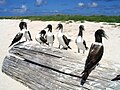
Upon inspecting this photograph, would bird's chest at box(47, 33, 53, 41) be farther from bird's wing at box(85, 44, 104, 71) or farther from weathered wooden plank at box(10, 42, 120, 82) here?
bird's wing at box(85, 44, 104, 71)

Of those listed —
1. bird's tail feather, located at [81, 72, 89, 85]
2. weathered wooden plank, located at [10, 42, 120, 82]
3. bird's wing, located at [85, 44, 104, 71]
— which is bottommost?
bird's tail feather, located at [81, 72, 89, 85]

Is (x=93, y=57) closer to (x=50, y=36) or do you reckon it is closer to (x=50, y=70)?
(x=50, y=70)

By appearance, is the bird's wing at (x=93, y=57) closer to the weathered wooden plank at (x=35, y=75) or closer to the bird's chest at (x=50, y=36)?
the weathered wooden plank at (x=35, y=75)

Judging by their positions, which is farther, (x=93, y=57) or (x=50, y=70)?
(x=50, y=70)

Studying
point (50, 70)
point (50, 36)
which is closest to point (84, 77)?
point (50, 70)

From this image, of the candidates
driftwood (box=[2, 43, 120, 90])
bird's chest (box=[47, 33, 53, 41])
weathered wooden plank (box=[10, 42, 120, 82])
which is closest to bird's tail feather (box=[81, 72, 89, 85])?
driftwood (box=[2, 43, 120, 90])

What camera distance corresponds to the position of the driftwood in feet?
19.7

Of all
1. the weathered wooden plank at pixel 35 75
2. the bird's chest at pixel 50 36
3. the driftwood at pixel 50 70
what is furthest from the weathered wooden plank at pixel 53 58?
the bird's chest at pixel 50 36

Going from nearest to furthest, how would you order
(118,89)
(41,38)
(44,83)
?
(118,89), (44,83), (41,38)

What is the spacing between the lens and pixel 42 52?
8055mm

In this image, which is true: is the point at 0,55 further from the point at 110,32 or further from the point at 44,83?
the point at 110,32

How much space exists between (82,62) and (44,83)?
114 cm

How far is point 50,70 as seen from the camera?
23.7 ft

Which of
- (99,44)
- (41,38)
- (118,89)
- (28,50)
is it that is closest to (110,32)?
(41,38)
